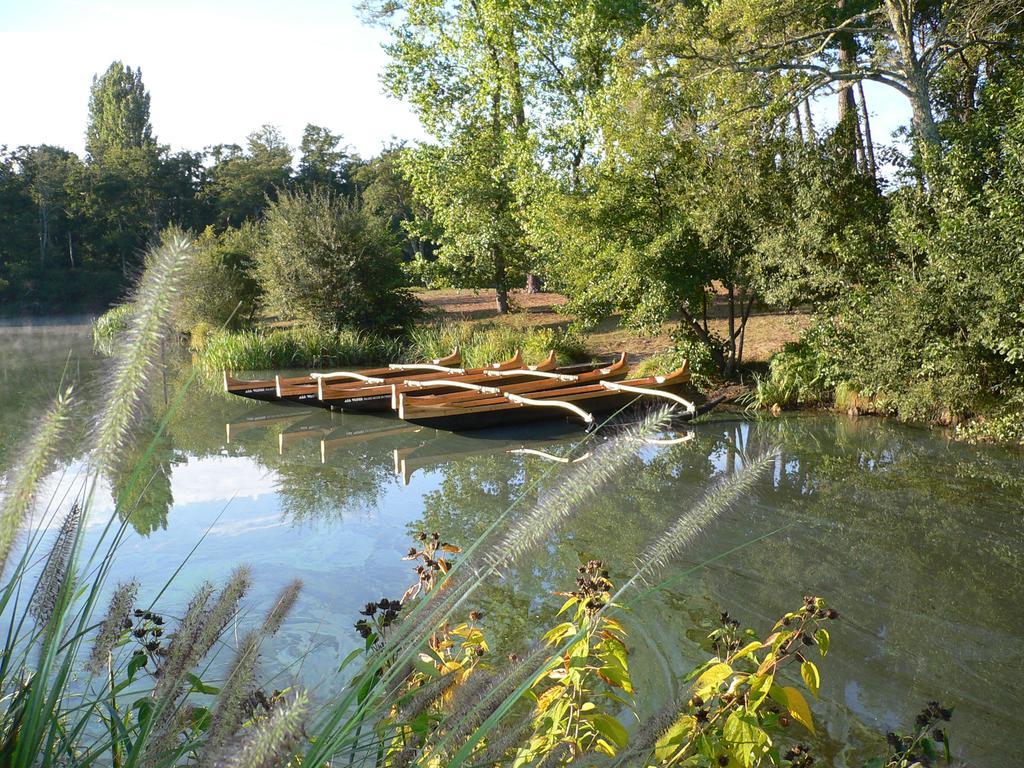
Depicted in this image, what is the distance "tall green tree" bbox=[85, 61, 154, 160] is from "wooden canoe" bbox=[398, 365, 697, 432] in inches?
1310

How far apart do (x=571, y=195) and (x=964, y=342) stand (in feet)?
20.2

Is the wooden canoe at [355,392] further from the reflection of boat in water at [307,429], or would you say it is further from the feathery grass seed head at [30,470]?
the feathery grass seed head at [30,470]

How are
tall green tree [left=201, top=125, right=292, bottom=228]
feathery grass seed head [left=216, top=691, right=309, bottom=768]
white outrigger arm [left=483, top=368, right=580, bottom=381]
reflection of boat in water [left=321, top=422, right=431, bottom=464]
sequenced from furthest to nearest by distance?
tall green tree [left=201, top=125, right=292, bottom=228] < white outrigger arm [left=483, top=368, right=580, bottom=381] < reflection of boat in water [left=321, top=422, right=431, bottom=464] < feathery grass seed head [left=216, top=691, right=309, bottom=768]

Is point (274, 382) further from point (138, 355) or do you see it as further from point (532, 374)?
point (138, 355)

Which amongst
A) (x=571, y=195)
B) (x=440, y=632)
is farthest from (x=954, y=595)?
(x=571, y=195)

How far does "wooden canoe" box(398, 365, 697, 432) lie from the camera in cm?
938

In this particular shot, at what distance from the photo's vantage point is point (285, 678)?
3.69 meters

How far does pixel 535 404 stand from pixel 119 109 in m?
35.6

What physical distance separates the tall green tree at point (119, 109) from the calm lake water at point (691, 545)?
1287 inches

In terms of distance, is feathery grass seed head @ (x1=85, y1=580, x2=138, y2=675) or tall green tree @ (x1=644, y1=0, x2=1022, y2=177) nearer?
feathery grass seed head @ (x1=85, y1=580, x2=138, y2=675)

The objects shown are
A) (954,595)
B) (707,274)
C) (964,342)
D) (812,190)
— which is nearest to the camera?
(954,595)

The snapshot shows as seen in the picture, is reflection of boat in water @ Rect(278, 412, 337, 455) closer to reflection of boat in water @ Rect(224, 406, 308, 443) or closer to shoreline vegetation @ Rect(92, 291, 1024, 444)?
reflection of boat in water @ Rect(224, 406, 308, 443)

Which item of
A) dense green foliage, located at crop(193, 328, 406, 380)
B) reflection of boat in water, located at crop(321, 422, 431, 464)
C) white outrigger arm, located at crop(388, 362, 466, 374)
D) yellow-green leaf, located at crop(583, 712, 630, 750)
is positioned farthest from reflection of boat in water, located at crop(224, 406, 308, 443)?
yellow-green leaf, located at crop(583, 712, 630, 750)

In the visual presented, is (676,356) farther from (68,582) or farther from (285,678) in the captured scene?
(68,582)
